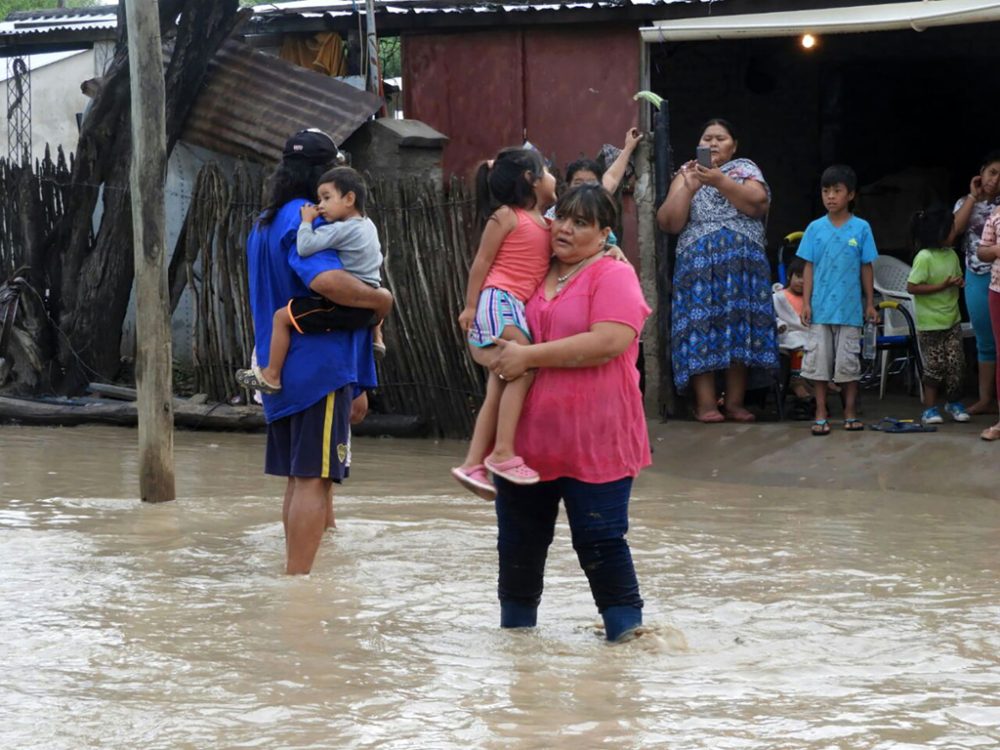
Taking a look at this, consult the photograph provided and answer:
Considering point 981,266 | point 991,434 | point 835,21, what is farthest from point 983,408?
point 835,21

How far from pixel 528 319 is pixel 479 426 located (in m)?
0.39

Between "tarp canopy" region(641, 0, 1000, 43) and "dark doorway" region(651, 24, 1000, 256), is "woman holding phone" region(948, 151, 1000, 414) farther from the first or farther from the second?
"dark doorway" region(651, 24, 1000, 256)

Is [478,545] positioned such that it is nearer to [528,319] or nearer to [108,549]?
[108,549]

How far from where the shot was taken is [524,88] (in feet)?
42.7

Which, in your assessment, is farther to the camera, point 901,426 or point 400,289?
point 400,289

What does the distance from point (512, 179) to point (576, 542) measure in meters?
1.26

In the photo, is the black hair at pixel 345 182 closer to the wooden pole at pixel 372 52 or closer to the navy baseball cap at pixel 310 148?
the navy baseball cap at pixel 310 148

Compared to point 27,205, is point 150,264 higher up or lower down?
lower down

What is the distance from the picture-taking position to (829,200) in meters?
9.83

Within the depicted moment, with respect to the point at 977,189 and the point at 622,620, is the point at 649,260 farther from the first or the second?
the point at 622,620

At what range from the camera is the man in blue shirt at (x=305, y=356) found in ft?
19.6

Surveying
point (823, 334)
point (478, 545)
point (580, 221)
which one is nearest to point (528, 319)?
point (580, 221)

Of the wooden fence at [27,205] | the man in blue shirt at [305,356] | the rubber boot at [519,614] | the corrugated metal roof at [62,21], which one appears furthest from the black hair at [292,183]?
the corrugated metal roof at [62,21]

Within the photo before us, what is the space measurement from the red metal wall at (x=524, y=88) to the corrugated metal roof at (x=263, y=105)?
1197 mm
